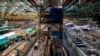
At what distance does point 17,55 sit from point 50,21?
2963 mm

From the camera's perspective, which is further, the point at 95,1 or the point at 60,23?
the point at 60,23

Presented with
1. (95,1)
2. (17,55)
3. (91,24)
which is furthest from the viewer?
(91,24)

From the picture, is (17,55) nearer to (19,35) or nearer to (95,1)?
(95,1)

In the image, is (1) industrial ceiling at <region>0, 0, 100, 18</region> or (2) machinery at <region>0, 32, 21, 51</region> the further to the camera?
(2) machinery at <region>0, 32, 21, 51</region>

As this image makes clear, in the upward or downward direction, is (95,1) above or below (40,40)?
above

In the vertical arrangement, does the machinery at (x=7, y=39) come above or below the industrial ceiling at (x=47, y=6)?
below

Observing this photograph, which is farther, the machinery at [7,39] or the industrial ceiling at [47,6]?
the machinery at [7,39]

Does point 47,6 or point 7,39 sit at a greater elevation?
point 47,6

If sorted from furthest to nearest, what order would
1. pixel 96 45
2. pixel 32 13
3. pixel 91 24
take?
pixel 91 24 < pixel 32 13 < pixel 96 45

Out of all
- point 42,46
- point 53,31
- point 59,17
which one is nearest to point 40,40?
point 42,46

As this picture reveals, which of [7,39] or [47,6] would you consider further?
[47,6]

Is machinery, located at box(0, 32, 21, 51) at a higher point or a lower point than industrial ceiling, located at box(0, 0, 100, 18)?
lower

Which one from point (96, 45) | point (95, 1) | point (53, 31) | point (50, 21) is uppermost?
point (95, 1)

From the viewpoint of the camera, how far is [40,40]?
1199 cm
